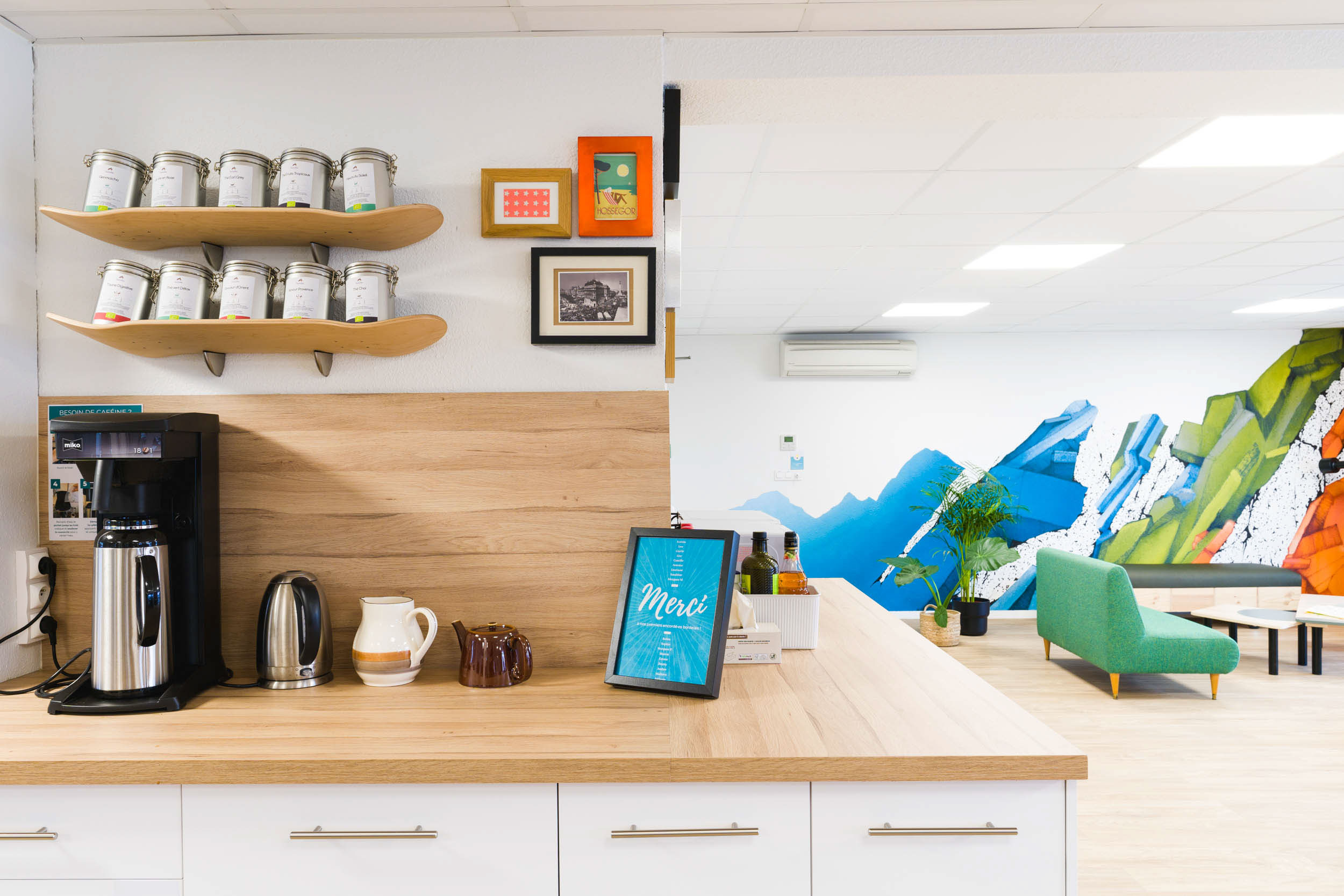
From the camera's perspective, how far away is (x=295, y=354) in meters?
1.78

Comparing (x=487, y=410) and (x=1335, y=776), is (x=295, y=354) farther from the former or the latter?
(x=1335, y=776)

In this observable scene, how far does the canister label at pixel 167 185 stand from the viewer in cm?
162

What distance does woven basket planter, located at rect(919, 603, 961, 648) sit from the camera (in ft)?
19.2

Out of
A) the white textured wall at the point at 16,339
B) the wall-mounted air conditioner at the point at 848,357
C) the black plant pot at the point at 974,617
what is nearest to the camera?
the white textured wall at the point at 16,339

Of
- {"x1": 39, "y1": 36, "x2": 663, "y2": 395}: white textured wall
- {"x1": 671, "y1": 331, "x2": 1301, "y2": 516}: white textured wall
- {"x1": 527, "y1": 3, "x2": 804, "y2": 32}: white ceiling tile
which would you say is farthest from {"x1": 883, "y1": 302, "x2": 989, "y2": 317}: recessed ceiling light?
{"x1": 39, "y1": 36, "x2": 663, "y2": 395}: white textured wall

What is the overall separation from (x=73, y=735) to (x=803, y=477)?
5.80 meters

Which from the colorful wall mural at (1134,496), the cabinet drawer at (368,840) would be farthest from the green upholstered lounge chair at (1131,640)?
the cabinet drawer at (368,840)

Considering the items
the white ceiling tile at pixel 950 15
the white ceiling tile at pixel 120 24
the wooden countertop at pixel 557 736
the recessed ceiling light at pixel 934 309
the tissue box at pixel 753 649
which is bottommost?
the wooden countertop at pixel 557 736

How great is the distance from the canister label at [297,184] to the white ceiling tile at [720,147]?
111 cm

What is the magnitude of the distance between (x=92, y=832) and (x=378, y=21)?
5.38 feet

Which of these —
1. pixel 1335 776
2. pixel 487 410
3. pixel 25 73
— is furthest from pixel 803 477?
pixel 25 73

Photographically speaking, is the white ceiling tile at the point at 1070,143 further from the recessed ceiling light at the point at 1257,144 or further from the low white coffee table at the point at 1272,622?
the low white coffee table at the point at 1272,622

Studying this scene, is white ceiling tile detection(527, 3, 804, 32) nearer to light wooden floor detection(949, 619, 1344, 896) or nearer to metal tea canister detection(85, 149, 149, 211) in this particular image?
metal tea canister detection(85, 149, 149, 211)

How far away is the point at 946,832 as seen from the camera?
1.25 meters
